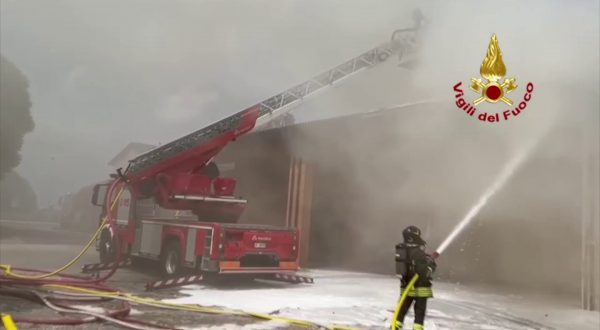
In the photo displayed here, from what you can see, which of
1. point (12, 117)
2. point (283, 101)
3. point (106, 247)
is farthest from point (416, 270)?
point (12, 117)

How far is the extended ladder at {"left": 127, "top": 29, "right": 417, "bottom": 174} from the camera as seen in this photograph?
25.1ft

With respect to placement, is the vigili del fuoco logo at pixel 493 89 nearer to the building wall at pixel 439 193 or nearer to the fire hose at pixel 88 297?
the building wall at pixel 439 193

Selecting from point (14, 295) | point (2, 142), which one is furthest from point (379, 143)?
point (2, 142)

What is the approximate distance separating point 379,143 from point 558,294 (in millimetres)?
4121

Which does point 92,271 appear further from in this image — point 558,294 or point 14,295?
point 558,294

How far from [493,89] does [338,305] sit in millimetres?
3501

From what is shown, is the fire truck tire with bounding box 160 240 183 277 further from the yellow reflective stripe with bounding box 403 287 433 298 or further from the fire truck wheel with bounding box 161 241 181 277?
the yellow reflective stripe with bounding box 403 287 433 298

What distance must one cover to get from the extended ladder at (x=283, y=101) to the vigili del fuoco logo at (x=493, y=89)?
160 cm

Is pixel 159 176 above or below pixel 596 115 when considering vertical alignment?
below

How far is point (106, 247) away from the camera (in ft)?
28.3

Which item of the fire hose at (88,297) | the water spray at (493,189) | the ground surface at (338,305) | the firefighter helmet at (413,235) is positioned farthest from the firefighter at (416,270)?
the water spray at (493,189)

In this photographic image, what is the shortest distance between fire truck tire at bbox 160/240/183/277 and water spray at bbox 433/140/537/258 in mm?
4073

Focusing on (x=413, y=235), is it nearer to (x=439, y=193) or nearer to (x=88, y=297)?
(x=88, y=297)

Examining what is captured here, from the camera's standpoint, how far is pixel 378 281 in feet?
30.2
